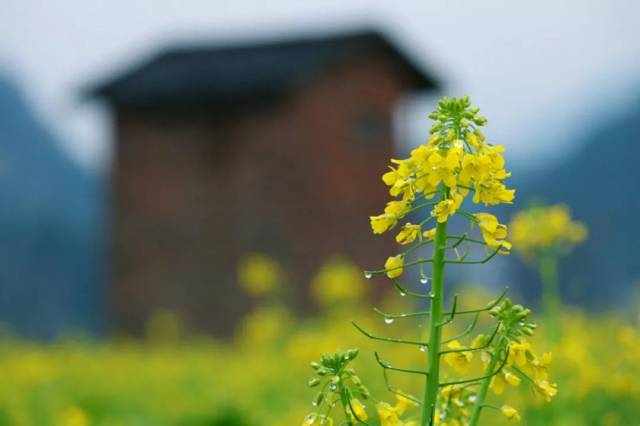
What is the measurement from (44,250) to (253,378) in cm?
2995

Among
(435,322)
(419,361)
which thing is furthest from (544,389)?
(419,361)

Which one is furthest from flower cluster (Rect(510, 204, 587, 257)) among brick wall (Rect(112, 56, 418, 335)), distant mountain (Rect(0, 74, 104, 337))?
distant mountain (Rect(0, 74, 104, 337))

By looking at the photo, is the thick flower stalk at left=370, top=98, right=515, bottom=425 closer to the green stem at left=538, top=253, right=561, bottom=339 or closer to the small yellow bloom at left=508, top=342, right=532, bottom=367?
the small yellow bloom at left=508, top=342, right=532, bottom=367

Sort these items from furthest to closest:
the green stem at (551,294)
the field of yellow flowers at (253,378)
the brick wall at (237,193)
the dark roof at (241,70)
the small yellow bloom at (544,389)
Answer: the dark roof at (241,70) → the brick wall at (237,193) → the field of yellow flowers at (253,378) → the green stem at (551,294) → the small yellow bloom at (544,389)

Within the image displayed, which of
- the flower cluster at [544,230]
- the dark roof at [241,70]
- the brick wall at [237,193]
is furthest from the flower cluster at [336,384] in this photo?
the dark roof at [241,70]

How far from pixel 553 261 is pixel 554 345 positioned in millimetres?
304

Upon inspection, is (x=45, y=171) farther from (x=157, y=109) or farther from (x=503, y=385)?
(x=503, y=385)

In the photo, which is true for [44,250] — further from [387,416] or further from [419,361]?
[387,416]

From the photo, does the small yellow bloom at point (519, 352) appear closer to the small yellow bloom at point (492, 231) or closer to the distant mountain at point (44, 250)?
the small yellow bloom at point (492, 231)

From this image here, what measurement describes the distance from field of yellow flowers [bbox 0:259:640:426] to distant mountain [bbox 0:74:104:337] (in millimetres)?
20334

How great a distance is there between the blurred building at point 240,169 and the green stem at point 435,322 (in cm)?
1643

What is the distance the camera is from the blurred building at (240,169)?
18.6 metres

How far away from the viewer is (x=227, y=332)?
1862 centimetres

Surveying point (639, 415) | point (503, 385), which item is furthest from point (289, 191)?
point (503, 385)
